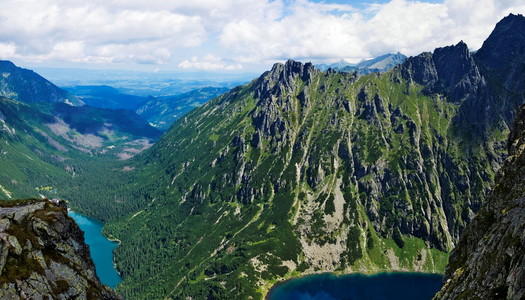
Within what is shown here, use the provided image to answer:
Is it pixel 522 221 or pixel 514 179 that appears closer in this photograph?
pixel 522 221

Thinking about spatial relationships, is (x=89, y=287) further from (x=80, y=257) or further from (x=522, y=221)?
(x=522, y=221)

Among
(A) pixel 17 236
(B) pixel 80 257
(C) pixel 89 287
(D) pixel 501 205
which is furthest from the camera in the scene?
(D) pixel 501 205

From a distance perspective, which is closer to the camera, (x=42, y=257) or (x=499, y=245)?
(x=42, y=257)

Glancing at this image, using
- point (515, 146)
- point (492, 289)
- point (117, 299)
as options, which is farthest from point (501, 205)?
point (117, 299)

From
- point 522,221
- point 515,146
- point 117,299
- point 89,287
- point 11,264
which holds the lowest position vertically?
point 117,299

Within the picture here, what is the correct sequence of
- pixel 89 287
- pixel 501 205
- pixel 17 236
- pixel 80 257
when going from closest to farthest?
pixel 17 236 → pixel 89 287 → pixel 80 257 → pixel 501 205
